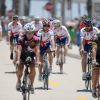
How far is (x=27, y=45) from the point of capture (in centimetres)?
1870

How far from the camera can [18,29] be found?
2744 cm

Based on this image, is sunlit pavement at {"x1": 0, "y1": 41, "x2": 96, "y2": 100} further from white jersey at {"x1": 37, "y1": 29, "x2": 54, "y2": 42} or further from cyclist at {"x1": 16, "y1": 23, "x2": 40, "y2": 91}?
cyclist at {"x1": 16, "y1": 23, "x2": 40, "y2": 91}

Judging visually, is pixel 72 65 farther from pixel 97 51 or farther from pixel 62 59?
pixel 97 51

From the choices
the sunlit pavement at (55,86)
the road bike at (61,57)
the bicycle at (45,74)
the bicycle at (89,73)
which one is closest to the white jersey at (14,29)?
the sunlit pavement at (55,86)

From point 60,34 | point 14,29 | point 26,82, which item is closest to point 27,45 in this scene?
point 26,82

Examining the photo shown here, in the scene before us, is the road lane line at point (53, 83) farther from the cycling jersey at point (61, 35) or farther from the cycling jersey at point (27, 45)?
the cycling jersey at point (27, 45)

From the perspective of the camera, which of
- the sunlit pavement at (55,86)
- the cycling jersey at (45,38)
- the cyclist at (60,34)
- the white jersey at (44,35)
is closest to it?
the sunlit pavement at (55,86)

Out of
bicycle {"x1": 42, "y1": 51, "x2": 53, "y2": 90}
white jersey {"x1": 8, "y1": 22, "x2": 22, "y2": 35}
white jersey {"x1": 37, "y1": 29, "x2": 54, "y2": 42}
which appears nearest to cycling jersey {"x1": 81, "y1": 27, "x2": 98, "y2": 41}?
bicycle {"x1": 42, "y1": 51, "x2": 53, "y2": 90}

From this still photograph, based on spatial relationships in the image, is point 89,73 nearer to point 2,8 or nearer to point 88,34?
point 88,34

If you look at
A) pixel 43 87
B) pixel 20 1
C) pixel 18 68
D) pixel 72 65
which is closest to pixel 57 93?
pixel 43 87

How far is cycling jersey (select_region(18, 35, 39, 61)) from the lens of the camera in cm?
1858

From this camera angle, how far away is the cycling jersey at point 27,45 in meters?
18.6

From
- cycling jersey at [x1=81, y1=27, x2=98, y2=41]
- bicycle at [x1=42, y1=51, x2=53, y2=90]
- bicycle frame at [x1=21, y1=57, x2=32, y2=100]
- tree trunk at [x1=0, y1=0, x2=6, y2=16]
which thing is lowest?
tree trunk at [x1=0, y1=0, x2=6, y2=16]

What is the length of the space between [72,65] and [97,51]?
14.1 meters
